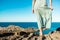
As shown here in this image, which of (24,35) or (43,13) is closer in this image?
(43,13)

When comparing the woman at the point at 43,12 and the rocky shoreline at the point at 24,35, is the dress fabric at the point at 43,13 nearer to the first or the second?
the woman at the point at 43,12

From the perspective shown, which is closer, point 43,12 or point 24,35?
point 43,12

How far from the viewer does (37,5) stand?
26.6 ft

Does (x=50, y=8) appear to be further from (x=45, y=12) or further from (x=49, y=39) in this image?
(x=49, y=39)

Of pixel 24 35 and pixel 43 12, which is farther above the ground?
pixel 43 12

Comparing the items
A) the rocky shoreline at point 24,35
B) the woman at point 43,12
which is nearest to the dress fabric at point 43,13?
the woman at point 43,12

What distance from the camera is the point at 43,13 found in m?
8.12

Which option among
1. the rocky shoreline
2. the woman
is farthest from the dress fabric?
the rocky shoreline

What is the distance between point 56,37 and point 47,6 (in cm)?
132

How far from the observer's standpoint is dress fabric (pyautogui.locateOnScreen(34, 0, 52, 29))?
807cm

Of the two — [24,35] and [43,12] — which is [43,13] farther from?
[24,35]

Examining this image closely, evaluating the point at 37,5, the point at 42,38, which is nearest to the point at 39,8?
the point at 37,5

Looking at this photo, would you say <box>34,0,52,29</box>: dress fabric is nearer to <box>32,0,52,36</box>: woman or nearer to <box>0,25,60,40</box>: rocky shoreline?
<box>32,0,52,36</box>: woman

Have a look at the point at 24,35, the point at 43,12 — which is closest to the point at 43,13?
the point at 43,12
